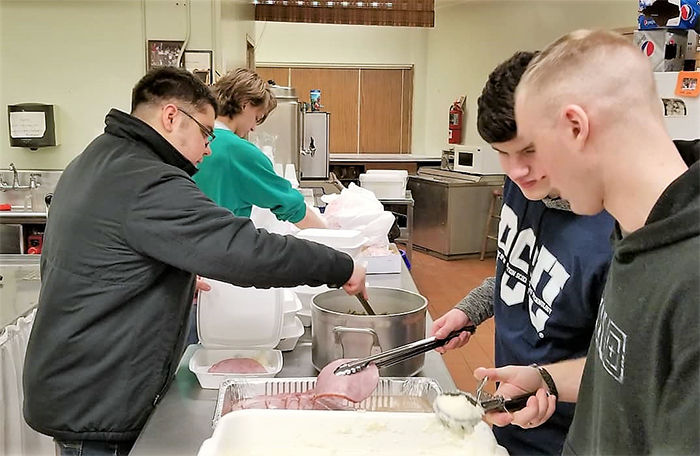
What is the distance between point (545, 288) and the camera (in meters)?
1.27

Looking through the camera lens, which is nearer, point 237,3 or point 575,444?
point 575,444

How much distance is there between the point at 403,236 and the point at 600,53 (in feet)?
14.0

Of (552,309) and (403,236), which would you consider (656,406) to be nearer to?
(552,309)

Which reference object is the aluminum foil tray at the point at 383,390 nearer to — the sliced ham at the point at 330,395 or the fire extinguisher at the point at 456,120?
the sliced ham at the point at 330,395

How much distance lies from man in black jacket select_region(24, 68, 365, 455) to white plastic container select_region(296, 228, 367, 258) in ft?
2.23

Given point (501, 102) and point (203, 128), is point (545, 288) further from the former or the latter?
point (203, 128)

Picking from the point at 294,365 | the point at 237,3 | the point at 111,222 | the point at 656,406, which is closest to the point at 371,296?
the point at 294,365

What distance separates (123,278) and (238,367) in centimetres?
36

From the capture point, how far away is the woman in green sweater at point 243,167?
96.0 inches

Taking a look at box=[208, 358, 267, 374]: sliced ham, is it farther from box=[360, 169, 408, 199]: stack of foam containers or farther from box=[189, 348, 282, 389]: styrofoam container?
box=[360, 169, 408, 199]: stack of foam containers

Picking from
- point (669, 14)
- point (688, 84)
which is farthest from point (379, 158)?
point (688, 84)

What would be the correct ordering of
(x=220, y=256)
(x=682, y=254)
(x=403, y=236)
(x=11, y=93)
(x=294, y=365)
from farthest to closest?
(x=403, y=236)
(x=11, y=93)
(x=294, y=365)
(x=220, y=256)
(x=682, y=254)

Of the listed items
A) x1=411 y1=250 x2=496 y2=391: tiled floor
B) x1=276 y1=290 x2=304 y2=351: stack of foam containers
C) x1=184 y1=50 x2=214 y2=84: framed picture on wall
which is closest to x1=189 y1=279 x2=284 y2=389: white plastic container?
x1=276 y1=290 x2=304 y2=351: stack of foam containers

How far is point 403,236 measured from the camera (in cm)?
505
